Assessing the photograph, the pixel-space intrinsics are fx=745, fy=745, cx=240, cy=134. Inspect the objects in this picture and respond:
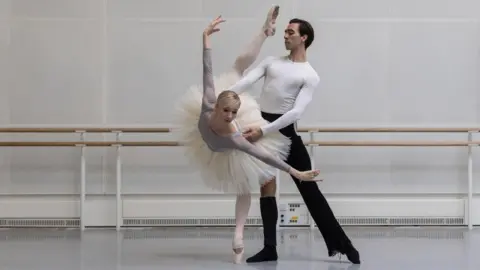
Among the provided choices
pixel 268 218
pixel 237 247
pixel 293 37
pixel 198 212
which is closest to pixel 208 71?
pixel 293 37

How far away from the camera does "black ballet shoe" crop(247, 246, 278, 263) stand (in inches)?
167

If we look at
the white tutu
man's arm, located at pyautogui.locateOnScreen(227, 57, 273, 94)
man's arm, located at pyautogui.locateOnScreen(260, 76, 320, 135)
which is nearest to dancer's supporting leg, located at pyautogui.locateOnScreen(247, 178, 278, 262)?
the white tutu

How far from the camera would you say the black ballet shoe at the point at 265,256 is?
4238 millimetres

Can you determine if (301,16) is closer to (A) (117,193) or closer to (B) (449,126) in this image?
(B) (449,126)

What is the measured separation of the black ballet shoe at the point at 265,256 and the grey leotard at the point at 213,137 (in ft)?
1.98

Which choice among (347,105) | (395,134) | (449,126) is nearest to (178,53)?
(347,105)

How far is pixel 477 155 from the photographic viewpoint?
20.5 feet

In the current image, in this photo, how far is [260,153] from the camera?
3.90 meters

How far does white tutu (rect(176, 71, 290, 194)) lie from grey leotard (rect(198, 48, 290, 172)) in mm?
103

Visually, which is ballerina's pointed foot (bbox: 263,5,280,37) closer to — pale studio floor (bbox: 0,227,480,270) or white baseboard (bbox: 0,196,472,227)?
pale studio floor (bbox: 0,227,480,270)

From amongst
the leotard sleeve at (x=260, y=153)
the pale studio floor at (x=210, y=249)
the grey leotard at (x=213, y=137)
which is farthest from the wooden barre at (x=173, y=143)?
the leotard sleeve at (x=260, y=153)

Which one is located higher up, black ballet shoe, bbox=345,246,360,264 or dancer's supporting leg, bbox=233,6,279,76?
dancer's supporting leg, bbox=233,6,279,76

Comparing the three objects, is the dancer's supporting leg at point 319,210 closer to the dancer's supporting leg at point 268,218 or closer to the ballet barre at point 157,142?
the dancer's supporting leg at point 268,218

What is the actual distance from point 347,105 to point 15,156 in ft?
9.17
